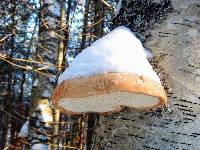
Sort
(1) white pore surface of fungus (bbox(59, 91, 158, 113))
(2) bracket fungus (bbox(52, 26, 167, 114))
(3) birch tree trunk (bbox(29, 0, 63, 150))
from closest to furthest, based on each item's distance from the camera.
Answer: (2) bracket fungus (bbox(52, 26, 167, 114)) < (1) white pore surface of fungus (bbox(59, 91, 158, 113)) < (3) birch tree trunk (bbox(29, 0, 63, 150))

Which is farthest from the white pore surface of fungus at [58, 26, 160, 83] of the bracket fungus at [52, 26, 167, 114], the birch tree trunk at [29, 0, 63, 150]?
the birch tree trunk at [29, 0, 63, 150]

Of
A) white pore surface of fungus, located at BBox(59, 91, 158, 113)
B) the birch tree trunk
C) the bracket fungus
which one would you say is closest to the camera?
the bracket fungus

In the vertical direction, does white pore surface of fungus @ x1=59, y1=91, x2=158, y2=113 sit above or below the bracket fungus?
below

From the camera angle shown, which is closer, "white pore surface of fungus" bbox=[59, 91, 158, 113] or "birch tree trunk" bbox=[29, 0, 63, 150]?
"white pore surface of fungus" bbox=[59, 91, 158, 113]

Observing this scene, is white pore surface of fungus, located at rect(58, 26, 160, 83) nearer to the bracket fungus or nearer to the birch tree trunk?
the bracket fungus

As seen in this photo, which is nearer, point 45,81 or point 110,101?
point 110,101

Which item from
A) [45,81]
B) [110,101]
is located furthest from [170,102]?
[45,81]

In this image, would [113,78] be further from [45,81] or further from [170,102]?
[45,81]
